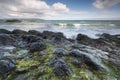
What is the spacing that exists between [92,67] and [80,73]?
61 cm

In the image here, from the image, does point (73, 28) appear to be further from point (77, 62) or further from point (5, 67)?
point (5, 67)

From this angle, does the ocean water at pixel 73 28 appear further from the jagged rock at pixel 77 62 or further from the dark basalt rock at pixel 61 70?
the dark basalt rock at pixel 61 70

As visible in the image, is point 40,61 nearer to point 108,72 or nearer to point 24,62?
point 24,62

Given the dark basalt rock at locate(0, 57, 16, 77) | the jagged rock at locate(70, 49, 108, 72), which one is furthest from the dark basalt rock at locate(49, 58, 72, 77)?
the dark basalt rock at locate(0, 57, 16, 77)

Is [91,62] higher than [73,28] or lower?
higher

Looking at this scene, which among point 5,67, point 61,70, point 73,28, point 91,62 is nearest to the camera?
point 61,70

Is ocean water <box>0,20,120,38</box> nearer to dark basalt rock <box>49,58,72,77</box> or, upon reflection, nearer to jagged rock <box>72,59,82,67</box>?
jagged rock <box>72,59,82,67</box>

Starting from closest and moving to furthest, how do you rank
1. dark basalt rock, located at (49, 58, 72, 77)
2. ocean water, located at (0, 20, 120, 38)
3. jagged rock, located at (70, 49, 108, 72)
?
dark basalt rock, located at (49, 58, 72, 77) < jagged rock, located at (70, 49, 108, 72) < ocean water, located at (0, 20, 120, 38)

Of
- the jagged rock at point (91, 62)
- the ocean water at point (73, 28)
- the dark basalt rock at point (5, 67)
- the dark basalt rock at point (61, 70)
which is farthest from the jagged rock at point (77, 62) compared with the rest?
the ocean water at point (73, 28)

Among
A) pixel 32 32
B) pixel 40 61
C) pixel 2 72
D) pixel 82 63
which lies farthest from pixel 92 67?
pixel 32 32

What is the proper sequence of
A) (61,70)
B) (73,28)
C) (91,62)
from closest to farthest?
(61,70), (91,62), (73,28)

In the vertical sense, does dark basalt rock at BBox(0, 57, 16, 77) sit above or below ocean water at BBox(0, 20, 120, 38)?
above

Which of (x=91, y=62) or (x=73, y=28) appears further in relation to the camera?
(x=73, y=28)

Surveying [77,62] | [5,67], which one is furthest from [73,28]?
[5,67]
